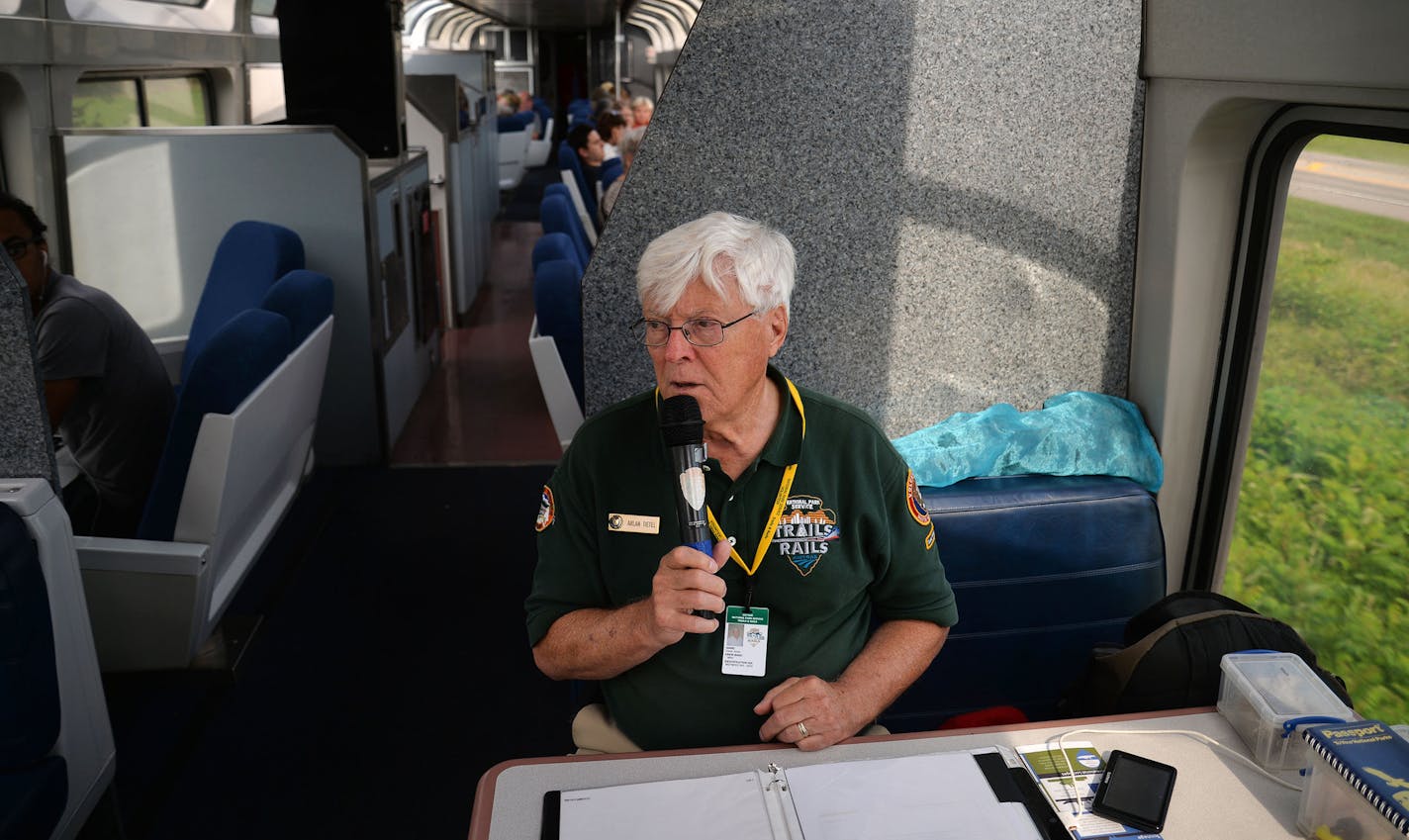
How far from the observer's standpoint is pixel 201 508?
283cm

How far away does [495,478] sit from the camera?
499 cm

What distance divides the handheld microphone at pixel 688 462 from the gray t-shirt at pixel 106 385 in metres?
2.24

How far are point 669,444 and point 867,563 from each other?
1.79 ft

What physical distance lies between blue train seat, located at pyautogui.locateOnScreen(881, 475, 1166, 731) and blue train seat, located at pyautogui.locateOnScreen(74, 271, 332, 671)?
1.80 meters

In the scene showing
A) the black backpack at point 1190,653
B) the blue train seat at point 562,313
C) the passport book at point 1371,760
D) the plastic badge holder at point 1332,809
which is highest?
the blue train seat at point 562,313

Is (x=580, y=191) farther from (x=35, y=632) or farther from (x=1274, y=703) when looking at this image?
(x=1274, y=703)

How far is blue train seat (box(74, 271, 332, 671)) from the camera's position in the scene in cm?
279

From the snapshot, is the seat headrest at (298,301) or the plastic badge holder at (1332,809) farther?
the seat headrest at (298,301)

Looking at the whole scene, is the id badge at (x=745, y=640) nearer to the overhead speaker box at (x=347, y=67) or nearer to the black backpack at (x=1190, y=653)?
the black backpack at (x=1190, y=653)

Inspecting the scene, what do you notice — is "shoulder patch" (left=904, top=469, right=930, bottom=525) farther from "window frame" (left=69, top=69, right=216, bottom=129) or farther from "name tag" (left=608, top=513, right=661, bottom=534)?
"window frame" (left=69, top=69, right=216, bottom=129)

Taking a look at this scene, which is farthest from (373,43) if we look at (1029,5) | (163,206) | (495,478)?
(1029,5)

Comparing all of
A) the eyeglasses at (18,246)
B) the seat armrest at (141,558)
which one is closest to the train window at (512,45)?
the eyeglasses at (18,246)

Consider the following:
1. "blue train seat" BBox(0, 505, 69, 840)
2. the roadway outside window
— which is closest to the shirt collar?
the roadway outside window

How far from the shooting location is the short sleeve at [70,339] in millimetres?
2949
